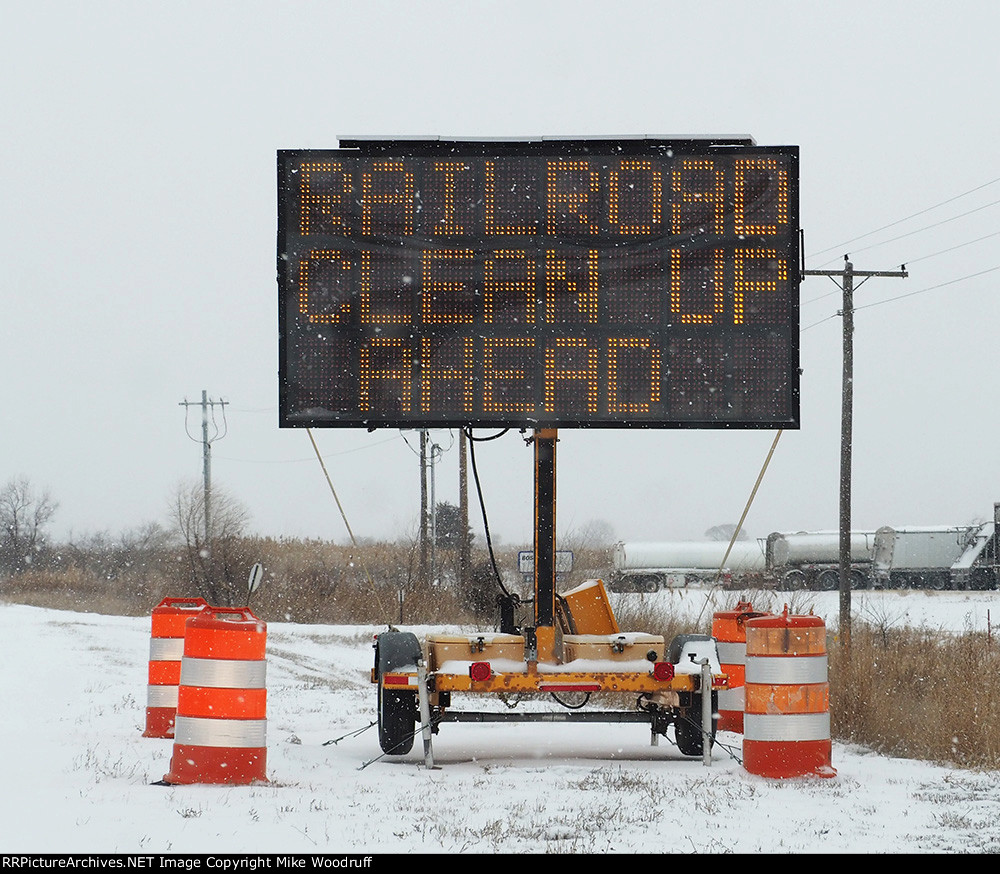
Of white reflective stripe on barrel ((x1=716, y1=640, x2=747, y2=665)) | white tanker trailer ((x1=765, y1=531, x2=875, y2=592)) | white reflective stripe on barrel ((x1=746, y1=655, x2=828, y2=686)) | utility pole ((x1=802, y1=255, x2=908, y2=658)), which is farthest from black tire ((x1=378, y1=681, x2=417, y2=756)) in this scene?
white tanker trailer ((x1=765, y1=531, x2=875, y2=592))

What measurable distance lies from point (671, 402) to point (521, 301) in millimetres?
1445

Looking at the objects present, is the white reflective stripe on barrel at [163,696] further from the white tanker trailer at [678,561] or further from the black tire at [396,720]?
the white tanker trailer at [678,561]

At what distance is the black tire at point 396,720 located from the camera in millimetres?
11445

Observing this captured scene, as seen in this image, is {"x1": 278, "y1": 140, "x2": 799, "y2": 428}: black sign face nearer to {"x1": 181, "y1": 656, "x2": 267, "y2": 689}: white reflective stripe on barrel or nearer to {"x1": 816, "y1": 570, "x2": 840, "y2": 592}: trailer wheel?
{"x1": 181, "y1": 656, "x2": 267, "y2": 689}: white reflective stripe on barrel

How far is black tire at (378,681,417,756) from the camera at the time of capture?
11445 millimetres

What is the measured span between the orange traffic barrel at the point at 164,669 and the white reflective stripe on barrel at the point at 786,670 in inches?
177

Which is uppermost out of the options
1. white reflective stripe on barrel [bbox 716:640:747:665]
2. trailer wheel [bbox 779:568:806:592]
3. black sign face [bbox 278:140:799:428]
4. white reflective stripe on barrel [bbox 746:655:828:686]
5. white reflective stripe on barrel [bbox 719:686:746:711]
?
black sign face [bbox 278:140:799:428]

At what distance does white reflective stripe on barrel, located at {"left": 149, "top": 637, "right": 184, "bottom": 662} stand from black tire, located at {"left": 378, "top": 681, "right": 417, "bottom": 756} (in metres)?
1.73

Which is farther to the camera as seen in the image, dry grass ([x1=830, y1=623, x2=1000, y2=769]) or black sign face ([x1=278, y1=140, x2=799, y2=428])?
black sign face ([x1=278, y1=140, x2=799, y2=428])

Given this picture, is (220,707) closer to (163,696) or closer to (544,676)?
(163,696)

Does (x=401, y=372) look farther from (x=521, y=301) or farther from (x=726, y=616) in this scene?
(x=726, y=616)

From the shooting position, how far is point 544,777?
9.73 metres

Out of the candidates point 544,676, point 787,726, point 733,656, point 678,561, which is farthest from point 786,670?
point 678,561

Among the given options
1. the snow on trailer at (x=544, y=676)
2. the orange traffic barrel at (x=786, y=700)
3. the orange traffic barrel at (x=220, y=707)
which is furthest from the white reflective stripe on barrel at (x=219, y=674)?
the orange traffic barrel at (x=786, y=700)
